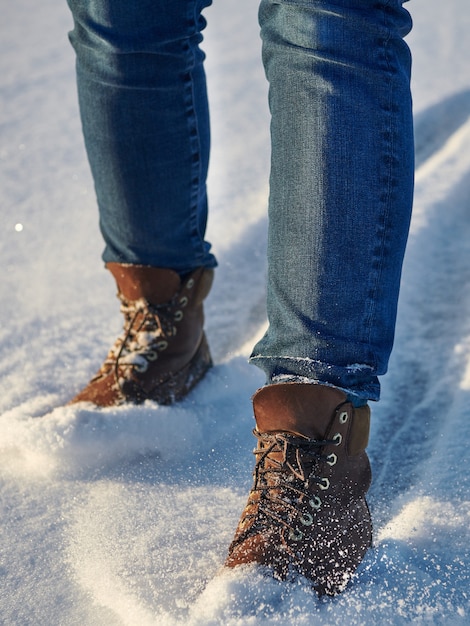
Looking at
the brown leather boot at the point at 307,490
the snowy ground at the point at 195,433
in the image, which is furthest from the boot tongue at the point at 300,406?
the snowy ground at the point at 195,433

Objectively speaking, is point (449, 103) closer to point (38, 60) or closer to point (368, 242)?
point (38, 60)

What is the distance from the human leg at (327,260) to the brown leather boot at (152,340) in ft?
1.13

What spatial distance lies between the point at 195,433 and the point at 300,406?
325 mm

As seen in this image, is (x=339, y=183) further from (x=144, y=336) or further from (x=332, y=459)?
(x=144, y=336)

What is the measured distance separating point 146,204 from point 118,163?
2.9 inches

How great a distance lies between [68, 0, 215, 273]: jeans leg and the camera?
1022 mm

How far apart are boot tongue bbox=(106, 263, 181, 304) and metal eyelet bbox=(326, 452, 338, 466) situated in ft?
1.42

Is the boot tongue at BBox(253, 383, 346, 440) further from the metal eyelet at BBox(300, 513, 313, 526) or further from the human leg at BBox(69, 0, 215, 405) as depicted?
the human leg at BBox(69, 0, 215, 405)

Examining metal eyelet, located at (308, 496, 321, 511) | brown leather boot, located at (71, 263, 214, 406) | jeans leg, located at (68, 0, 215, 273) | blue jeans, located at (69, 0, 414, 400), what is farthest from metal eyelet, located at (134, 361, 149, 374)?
metal eyelet, located at (308, 496, 321, 511)

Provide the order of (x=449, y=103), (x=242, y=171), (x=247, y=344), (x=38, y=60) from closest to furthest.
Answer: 1. (x=247, y=344)
2. (x=242, y=171)
3. (x=449, y=103)
4. (x=38, y=60)

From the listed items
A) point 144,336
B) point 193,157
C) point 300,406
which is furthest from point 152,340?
point 300,406

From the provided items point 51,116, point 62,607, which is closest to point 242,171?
point 51,116

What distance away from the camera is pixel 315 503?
80 cm

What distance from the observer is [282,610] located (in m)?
0.71
